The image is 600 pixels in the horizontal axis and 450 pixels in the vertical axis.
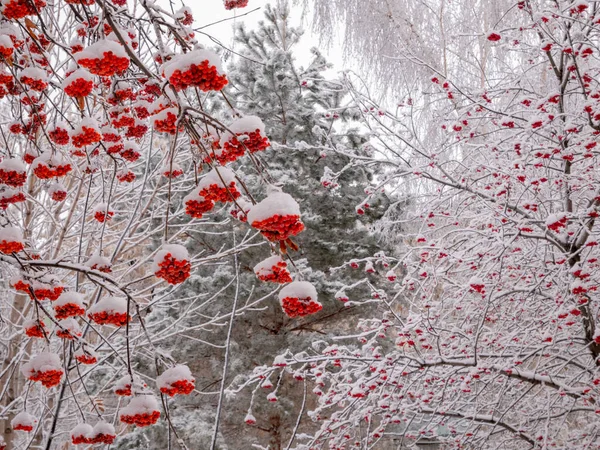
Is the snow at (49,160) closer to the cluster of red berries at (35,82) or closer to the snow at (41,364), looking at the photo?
the cluster of red berries at (35,82)

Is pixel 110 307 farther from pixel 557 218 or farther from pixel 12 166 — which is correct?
pixel 557 218

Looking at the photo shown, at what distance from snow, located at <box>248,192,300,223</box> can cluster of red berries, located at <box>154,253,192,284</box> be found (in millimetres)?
280

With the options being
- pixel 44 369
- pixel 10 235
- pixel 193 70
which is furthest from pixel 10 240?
pixel 193 70

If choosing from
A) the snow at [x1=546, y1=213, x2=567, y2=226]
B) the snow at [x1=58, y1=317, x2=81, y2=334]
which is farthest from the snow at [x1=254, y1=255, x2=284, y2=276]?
the snow at [x1=546, y1=213, x2=567, y2=226]

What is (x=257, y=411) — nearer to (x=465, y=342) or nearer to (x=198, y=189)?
(x=465, y=342)

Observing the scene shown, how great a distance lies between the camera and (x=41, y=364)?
6.06 feet

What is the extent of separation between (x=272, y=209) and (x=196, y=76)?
0.34 metres

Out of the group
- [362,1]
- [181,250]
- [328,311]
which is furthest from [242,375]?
[181,250]

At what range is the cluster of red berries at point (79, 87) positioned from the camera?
5.24ft

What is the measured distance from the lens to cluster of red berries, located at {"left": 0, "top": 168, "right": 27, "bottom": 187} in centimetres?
186

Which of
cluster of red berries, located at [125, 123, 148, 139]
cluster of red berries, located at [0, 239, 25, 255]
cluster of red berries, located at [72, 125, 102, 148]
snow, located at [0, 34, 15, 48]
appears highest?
cluster of red berries, located at [125, 123, 148, 139]

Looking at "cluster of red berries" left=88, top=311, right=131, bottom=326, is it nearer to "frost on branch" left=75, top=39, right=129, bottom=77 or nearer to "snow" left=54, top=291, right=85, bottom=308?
"snow" left=54, top=291, right=85, bottom=308

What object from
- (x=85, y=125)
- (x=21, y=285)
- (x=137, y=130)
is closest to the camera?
(x=85, y=125)

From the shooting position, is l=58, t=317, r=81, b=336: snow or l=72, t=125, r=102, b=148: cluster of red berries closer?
l=72, t=125, r=102, b=148: cluster of red berries
